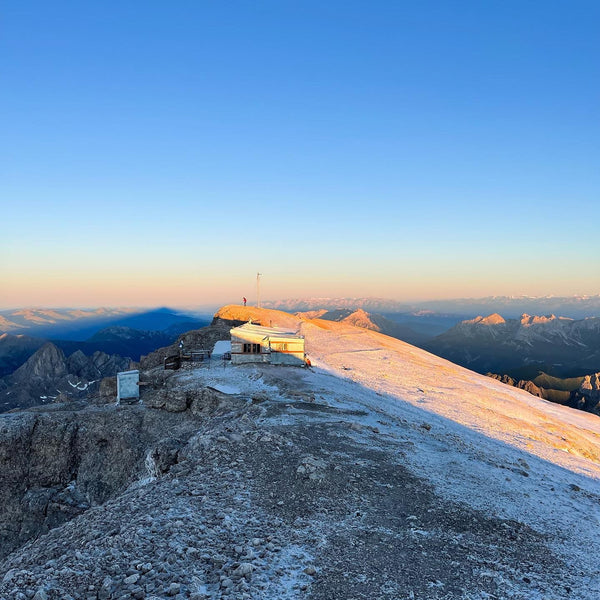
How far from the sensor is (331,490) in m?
13.3

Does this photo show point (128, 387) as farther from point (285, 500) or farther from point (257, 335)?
point (285, 500)

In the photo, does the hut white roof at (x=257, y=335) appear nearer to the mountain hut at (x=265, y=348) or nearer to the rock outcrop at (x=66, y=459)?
the mountain hut at (x=265, y=348)

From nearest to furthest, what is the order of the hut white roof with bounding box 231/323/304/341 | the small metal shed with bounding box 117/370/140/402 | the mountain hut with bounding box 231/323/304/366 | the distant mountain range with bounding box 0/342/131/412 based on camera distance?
the small metal shed with bounding box 117/370/140/402, the mountain hut with bounding box 231/323/304/366, the hut white roof with bounding box 231/323/304/341, the distant mountain range with bounding box 0/342/131/412

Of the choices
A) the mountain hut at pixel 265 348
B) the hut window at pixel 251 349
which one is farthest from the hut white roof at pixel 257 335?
the hut window at pixel 251 349

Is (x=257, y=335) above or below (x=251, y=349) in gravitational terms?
above

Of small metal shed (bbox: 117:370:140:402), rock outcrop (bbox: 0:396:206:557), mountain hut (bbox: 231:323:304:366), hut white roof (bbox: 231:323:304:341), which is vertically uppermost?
hut white roof (bbox: 231:323:304:341)

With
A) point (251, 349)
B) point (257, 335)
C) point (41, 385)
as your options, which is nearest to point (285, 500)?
point (251, 349)

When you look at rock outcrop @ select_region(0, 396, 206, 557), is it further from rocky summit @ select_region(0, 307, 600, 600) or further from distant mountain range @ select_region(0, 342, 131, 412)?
distant mountain range @ select_region(0, 342, 131, 412)

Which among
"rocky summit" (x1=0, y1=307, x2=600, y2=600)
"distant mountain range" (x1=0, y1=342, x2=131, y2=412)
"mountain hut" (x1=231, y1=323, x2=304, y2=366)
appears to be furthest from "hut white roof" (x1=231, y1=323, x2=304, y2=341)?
"distant mountain range" (x1=0, y1=342, x2=131, y2=412)

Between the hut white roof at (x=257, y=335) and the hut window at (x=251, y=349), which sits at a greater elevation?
the hut white roof at (x=257, y=335)

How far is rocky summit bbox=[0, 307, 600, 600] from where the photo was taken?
8.73m

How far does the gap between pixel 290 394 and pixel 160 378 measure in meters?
13.6

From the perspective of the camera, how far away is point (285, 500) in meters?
12.5

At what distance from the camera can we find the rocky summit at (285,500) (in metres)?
8.73
